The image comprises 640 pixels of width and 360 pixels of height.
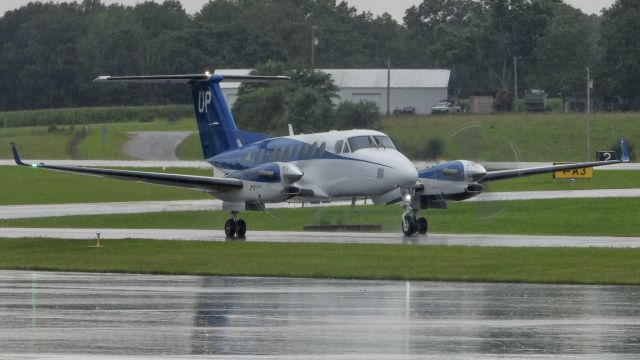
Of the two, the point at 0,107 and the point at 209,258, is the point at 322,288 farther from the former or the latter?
the point at 0,107

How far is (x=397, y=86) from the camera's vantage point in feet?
400

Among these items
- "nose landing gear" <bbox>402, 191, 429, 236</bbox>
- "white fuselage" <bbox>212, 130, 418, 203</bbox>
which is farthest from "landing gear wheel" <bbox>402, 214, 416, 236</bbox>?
"white fuselage" <bbox>212, 130, 418, 203</bbox>

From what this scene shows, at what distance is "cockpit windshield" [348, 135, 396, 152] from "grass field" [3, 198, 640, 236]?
13.2 ft

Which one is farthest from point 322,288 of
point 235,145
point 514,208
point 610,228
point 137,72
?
point 137,72

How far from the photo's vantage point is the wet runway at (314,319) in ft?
54.4

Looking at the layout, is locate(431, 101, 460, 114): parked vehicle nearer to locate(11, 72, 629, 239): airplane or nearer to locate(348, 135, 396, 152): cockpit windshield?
locate(11, 72, 629, 239): airplane

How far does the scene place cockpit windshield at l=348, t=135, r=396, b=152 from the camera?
38.3 metres

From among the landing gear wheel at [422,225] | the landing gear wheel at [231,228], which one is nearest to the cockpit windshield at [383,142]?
the landing gear wheel at [422,225]

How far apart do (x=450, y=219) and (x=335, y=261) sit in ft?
55.9

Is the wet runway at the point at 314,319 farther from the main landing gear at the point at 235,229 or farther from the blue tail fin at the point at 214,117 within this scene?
the blue tail fin at the point at 214,117

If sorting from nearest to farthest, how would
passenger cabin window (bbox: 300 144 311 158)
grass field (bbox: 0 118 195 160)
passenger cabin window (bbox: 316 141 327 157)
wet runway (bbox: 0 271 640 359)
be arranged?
wet runway (bbox: 0 271 640 359) < passenger cabin window (bbox: 316 141 327 157) < passenger cabin window (bbox: 300 144 311 158) < grass field (bbox: 0 118 195 160)

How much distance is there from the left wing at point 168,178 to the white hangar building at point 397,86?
7737cm

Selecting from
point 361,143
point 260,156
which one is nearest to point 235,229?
point 260,156

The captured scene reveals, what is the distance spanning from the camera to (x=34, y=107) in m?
134
